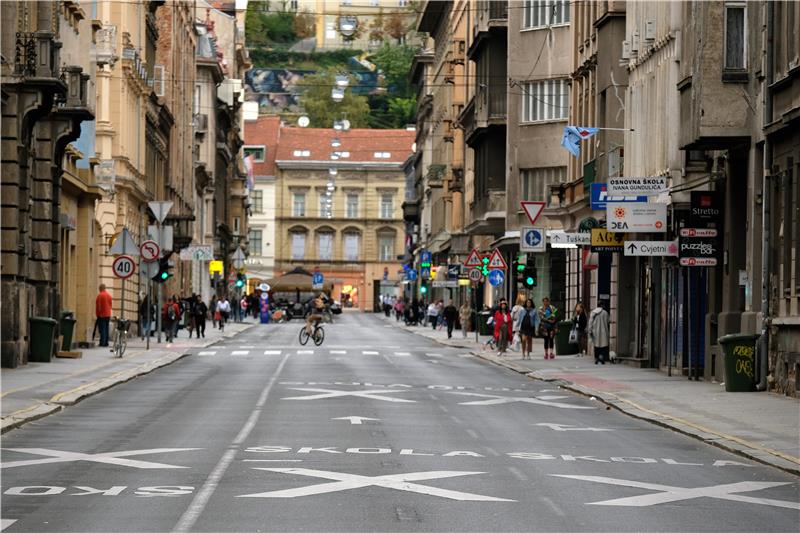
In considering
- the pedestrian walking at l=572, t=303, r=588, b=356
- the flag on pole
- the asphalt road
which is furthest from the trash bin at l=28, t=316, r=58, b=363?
the pedestrian walking at l=572, t=303, r=588, b=356

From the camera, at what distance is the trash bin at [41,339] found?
39406 mm

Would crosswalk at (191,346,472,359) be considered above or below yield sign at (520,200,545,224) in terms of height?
below

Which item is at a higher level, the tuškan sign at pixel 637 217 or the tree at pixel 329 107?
the tree at pixel 329 107

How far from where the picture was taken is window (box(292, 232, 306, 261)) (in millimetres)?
168875

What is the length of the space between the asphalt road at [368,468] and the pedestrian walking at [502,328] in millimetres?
18965

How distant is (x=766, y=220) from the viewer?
31094 millimetres

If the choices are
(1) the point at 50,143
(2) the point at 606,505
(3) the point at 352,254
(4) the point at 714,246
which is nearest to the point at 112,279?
(1) the point at 50,143

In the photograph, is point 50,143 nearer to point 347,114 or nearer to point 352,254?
point 352,254

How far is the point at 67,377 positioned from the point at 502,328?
18906 mm

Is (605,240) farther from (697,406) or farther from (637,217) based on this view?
(697,406)

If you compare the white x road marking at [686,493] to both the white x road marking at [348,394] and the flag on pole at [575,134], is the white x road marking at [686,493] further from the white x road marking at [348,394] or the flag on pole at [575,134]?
the flag on pole at [575,134]

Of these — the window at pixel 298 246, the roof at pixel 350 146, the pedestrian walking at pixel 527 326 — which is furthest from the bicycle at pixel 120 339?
the window at pixel 298 246

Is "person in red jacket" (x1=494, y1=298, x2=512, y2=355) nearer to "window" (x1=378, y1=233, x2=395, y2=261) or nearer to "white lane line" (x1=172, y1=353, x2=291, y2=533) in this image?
"white lane line" (x1=172, y1=353, x2=291, y2=533)

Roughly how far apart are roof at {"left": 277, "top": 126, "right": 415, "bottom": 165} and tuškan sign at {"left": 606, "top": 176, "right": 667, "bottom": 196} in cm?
12838
